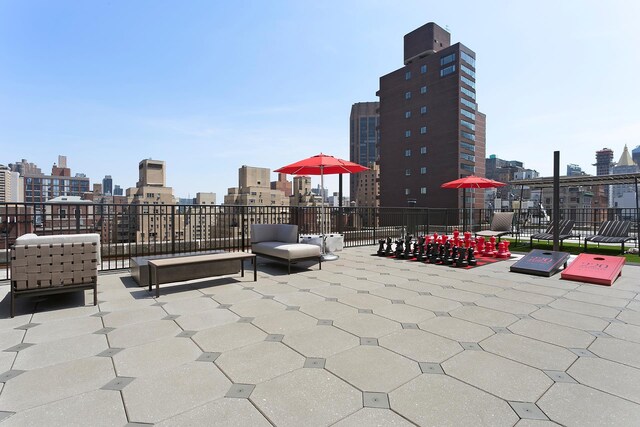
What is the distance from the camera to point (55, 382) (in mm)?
2186

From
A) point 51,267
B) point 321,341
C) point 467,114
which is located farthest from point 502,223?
point 467,114

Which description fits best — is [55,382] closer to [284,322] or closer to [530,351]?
[284,322]

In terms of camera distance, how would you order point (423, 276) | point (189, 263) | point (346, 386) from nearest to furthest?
point (346, 386), point (189, 263), point (423, 276)

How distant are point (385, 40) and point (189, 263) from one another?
1198cm

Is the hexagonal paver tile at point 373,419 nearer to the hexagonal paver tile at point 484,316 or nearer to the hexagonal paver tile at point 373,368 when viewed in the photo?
the hexagonal paver tile at point 373,368

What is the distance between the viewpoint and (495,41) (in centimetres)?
940

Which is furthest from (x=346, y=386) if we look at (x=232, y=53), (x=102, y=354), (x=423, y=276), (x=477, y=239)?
(x=232, y=53)

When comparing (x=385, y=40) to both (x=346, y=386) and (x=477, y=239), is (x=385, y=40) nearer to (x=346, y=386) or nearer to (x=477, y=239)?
(x=477, y=239)

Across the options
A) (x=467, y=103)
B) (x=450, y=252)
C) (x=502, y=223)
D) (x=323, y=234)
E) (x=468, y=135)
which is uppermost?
(x=467, y=103)

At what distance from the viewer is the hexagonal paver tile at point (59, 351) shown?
249 cm

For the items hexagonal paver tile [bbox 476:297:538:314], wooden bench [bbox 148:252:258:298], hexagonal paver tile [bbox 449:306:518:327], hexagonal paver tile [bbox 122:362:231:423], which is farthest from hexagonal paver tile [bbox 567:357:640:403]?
wooden bench [bbox 148:252:258:298]

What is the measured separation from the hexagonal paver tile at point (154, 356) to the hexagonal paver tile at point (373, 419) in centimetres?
146

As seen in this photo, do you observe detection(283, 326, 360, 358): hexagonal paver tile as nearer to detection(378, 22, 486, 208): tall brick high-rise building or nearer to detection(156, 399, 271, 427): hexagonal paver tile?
detection(156, 399, 271, 427): hexagonal paver tile

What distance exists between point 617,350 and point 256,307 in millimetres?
3712
